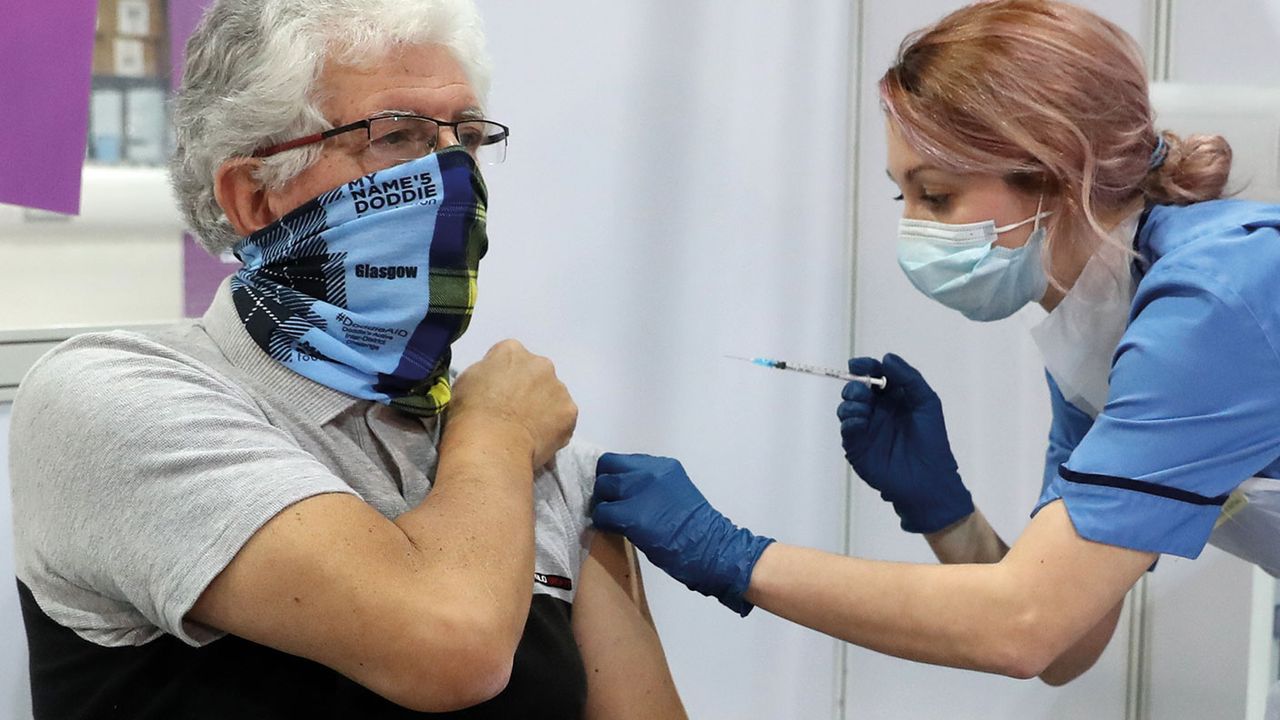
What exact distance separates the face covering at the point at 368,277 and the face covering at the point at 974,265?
634 mm

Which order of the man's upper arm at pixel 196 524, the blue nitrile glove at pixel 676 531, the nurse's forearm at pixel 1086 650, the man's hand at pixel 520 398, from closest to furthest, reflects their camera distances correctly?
the man's upper arm at pixel 196 524
the man's hand at pixel 520 398
the blue nitrile glove at pixel 676 531
the nurse's forearm at pixel 1086 650

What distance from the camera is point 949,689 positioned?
2.64 metres

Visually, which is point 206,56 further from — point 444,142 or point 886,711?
point 886,711

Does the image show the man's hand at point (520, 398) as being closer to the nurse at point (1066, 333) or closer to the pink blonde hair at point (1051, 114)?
the nurse at point (1066, 333)

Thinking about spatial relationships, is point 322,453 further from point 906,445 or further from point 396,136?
point 906,445

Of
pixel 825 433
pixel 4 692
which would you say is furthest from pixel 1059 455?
pixel 4 692

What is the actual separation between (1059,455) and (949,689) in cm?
101

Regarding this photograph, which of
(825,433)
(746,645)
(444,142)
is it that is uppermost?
(444,142)

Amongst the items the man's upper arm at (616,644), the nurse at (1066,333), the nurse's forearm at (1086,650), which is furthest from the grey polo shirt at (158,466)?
the nurse's forearm at (1086,650)

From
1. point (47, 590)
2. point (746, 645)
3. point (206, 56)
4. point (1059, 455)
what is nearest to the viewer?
point (47, 590)

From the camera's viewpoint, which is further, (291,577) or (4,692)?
(4,692)

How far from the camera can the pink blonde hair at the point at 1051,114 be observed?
147 centimetres

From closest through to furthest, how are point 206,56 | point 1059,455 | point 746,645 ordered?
point 206,56, point 1059,455, point 746,645

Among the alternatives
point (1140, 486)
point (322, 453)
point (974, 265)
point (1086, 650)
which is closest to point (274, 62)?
point (322, 453)
